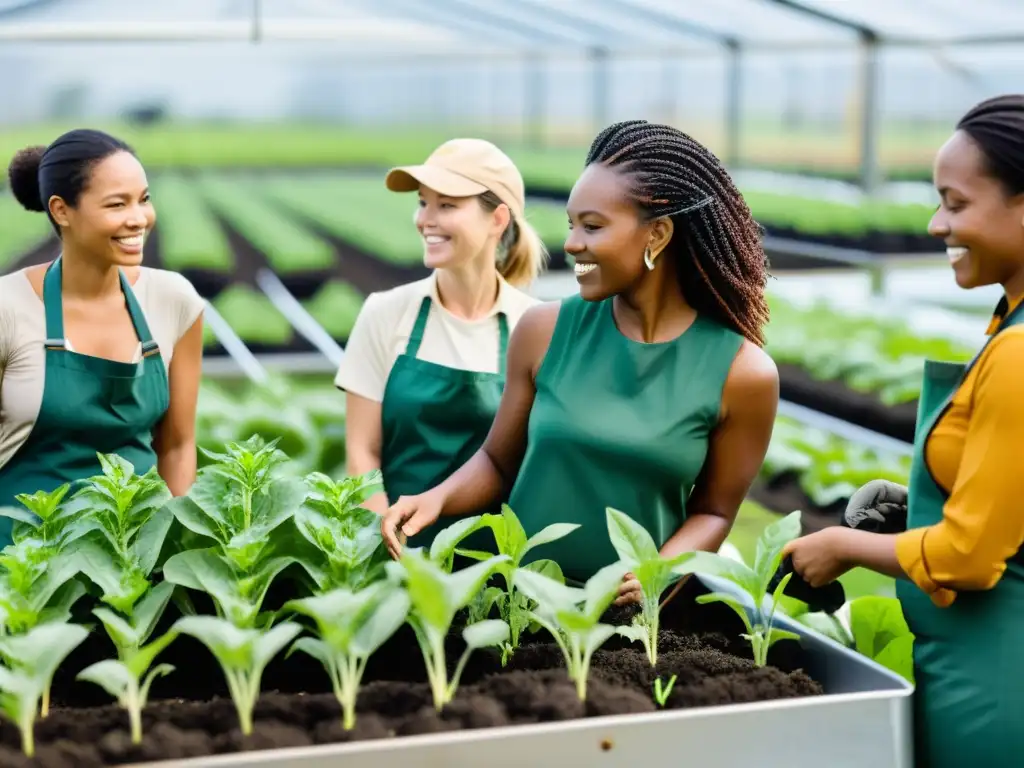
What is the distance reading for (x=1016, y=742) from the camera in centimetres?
144

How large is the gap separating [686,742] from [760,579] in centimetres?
32

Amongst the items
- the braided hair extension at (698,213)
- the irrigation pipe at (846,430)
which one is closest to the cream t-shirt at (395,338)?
the braided hair extension at (698,213)

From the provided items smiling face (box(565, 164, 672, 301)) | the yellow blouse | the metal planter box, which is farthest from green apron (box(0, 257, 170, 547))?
the yellow blouse

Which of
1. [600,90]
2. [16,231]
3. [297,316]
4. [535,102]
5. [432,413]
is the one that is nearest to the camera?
[432,413]

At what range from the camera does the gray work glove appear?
1661 mm

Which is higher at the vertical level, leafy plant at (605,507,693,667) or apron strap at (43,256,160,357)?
apron strap at (43,256,160,357)

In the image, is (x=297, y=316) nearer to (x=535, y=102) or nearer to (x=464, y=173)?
(x=464, y=173)

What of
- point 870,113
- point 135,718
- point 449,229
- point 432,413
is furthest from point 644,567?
point 870,113

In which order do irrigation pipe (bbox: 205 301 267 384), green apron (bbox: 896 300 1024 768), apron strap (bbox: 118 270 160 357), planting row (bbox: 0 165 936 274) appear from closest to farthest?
green apron (bbox: 896 300 1024 768), apron strap (bbox: 118 270 160 357), irrigation pipe (bbox: 205 301 267 384), planting row (bbox: 0 165 936 274)

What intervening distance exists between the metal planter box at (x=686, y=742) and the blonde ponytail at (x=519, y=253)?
1.49 meters

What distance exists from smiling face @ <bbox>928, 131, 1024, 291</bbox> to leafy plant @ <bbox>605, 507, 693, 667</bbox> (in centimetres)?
45

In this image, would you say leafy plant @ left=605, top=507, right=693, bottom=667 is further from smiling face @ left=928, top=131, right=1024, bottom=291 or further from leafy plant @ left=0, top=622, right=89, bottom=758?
leafy plant @ left=0, top=622, right=89, bottom=758

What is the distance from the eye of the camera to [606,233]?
179 cm

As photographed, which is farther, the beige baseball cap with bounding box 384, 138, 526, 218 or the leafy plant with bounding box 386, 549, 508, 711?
the beige baseball cap with bounding box 384, 138, 526, 218
